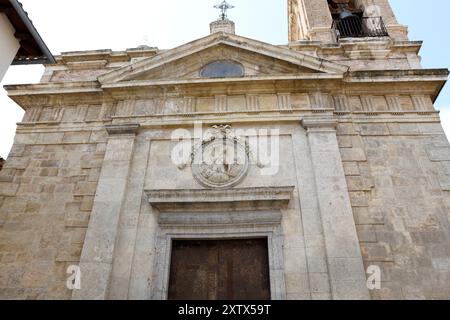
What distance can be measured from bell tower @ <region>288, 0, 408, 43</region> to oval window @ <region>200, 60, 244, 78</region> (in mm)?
3293

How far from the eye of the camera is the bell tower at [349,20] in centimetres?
961

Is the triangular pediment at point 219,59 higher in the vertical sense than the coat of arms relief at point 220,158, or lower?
higher

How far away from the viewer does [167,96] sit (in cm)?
768

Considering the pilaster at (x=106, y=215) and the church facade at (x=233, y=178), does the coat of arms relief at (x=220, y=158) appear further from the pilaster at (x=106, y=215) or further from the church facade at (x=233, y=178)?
the pilaster at (x=106, y=215)

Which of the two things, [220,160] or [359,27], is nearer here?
[220,160]

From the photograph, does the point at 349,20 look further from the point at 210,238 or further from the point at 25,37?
the point at 25,37

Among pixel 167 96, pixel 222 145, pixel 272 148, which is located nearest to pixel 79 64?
pixel 167 96

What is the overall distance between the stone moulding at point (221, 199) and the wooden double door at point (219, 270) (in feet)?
2.19

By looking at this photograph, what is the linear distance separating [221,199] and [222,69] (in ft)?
12.0

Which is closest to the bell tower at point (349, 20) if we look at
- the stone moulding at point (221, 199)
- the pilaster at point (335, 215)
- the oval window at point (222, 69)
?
the oval window at point (222, 69)

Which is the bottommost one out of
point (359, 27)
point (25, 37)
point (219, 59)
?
point (25, 37)

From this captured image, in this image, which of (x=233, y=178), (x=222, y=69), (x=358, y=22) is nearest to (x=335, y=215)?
(x=233, y=178)

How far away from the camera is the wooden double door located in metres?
5.60

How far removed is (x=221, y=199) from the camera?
6.12m
